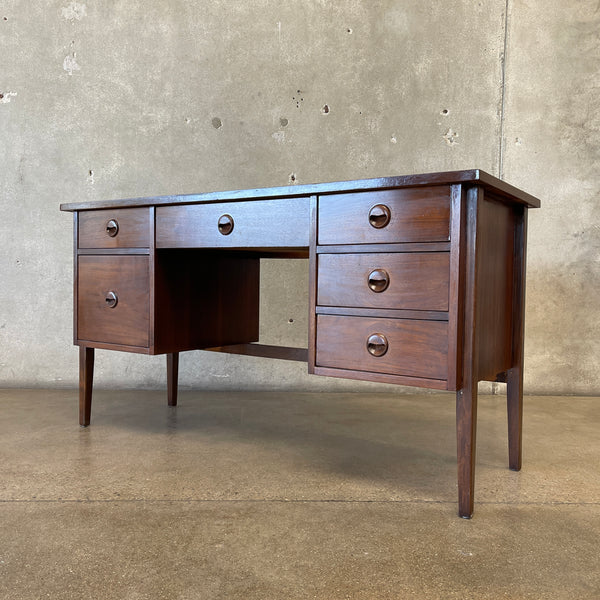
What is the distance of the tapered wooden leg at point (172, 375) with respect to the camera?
2.83m

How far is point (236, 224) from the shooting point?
1.98 meters

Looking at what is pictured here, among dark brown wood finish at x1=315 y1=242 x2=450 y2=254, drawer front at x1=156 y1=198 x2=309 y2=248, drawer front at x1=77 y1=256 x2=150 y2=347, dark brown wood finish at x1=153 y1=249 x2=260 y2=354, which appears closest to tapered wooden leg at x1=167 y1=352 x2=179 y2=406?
dark brown wood finish at x1=153 y1=249 x2=260 y2=354

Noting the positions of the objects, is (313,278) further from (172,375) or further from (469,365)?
(172,375)

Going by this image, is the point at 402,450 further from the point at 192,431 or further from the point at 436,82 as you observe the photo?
the point at 436,82

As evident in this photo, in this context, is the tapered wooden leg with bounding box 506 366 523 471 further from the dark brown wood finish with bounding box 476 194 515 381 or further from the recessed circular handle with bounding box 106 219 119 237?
the recessed circular handle with bounding box 106 219 119 237

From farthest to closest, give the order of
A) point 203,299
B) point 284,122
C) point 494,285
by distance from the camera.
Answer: point 284,122 < point 203,299 < point 494,285

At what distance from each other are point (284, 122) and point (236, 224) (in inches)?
55.2

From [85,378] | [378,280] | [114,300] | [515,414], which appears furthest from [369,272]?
[85,378]

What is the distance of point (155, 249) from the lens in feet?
7.22

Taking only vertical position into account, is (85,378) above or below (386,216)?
below

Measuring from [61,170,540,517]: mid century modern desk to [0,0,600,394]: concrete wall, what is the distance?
0.94m

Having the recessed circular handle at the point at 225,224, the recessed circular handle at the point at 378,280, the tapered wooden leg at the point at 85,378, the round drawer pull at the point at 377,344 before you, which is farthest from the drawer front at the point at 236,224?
the tapered wooden leg at the point at 85,378

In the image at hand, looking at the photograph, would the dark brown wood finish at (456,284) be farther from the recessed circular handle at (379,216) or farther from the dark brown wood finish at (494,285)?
the recessed circular handle at (379,216)

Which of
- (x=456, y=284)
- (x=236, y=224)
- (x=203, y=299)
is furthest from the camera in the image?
(x=203, y=299)
